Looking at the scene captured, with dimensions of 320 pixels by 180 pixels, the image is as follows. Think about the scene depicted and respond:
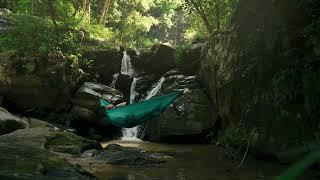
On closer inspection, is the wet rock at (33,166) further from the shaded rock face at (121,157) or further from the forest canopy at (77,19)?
the forest canopy at (77,19)

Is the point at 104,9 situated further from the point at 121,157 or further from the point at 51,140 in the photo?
the point at 121,157

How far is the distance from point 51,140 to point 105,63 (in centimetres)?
689

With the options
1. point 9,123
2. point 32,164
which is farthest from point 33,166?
point 9,123

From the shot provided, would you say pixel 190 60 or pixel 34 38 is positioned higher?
pixel 34 38

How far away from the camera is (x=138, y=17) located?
23000 millimetres

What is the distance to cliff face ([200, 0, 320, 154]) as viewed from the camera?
5.09 metres

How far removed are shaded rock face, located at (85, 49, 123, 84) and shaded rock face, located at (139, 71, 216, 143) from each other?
338 cm

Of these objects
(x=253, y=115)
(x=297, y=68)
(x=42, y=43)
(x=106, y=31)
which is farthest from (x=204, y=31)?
(x=297, y=68)

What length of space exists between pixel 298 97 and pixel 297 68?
101 centimetres

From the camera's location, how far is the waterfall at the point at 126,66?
15027mm

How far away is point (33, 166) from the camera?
465cm

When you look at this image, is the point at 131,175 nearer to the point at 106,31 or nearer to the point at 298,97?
the point at 298,97

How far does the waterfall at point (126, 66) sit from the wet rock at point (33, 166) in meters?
9.64

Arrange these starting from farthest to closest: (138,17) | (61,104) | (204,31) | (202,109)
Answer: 1. (138,17)
2. (204,31)
3. (61,104)
4. (202,109)
